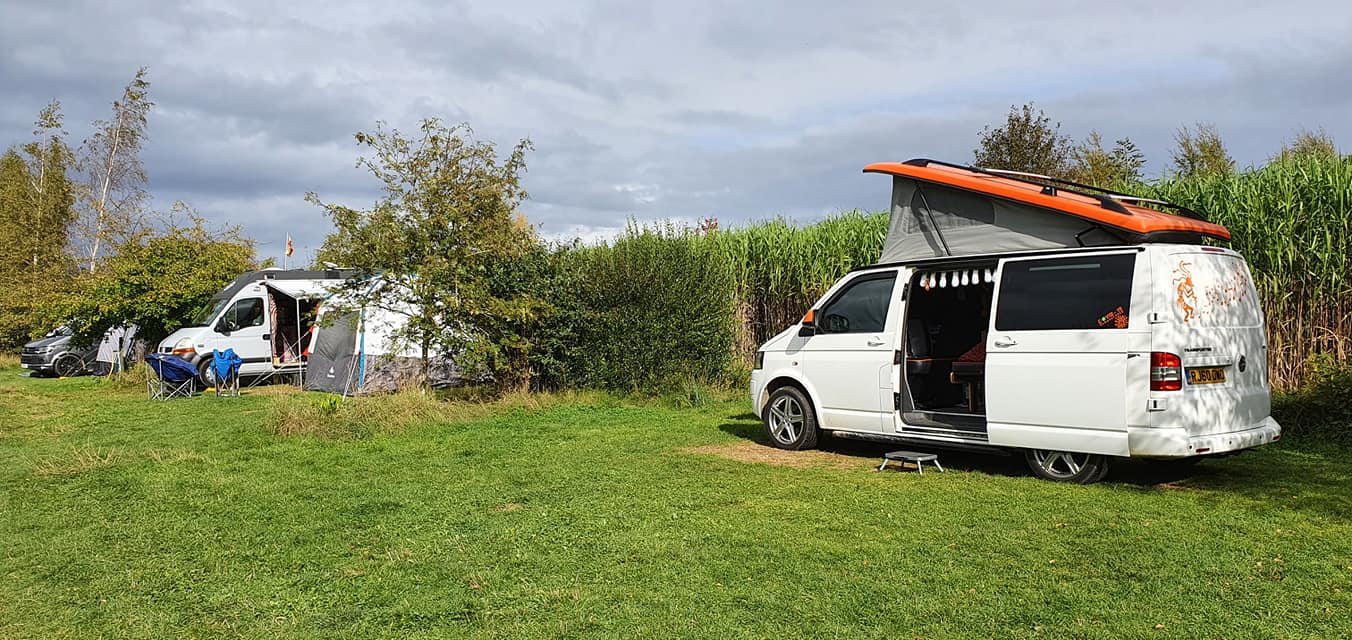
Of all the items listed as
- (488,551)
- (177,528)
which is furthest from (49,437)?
(488,551)

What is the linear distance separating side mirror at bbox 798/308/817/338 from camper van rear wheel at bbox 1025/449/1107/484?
240 cm

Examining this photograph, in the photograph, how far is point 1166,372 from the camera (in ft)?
21.0

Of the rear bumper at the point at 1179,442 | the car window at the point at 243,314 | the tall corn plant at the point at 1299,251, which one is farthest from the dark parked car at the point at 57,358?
the tall corn plant at the point at 1299,251

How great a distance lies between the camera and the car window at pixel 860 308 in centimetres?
844

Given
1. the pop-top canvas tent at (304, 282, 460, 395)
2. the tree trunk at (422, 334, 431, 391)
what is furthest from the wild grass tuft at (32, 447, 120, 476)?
the pop-top canvas tent at (304, 282, 460, 395)

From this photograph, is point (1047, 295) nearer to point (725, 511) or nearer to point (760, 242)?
point (725, 511)

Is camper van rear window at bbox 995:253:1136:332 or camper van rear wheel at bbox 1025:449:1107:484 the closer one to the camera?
camper van rear window at bbox 995:253:1136:332

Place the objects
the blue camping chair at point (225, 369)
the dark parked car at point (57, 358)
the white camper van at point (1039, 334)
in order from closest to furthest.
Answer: the white camper van at point (1039, 334) < the blue camping chair at point (225, 369) < the dark parked car at point (57, 358)

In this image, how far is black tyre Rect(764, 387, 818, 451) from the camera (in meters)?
9.05

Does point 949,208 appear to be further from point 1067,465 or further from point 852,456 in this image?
point 852,456

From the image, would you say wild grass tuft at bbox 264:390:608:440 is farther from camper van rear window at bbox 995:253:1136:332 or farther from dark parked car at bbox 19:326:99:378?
dark parked car at bbox 19:326:99:378

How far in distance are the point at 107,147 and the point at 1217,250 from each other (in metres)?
29.5

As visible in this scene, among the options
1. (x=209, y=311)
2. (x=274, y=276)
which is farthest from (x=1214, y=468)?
(x=209, y=311)

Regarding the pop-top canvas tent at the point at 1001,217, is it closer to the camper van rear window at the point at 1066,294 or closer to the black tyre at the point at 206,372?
the camper van rear window at the point at 1066,294
